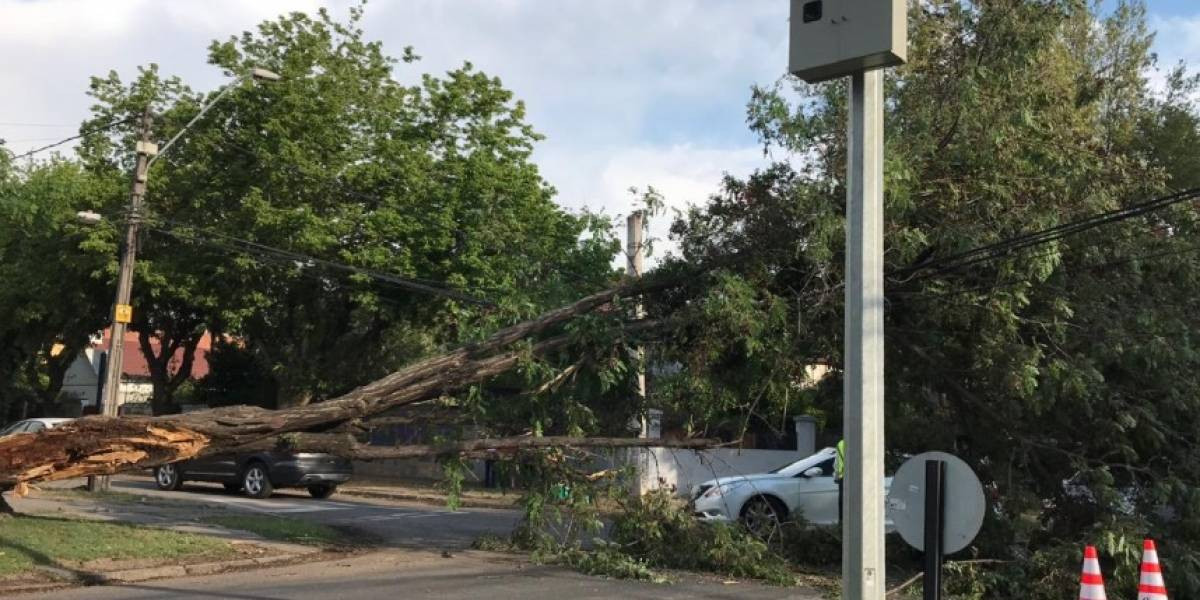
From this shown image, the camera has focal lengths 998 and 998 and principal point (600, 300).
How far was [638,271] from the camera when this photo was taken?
1508cm

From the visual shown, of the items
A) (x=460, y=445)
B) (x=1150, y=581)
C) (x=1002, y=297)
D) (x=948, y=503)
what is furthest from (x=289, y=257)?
(x=948, y=503)

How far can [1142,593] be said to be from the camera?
7.15m

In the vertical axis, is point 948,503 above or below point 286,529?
above

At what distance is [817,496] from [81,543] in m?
9.82

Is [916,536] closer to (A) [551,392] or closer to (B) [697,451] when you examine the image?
(B) [697,451]

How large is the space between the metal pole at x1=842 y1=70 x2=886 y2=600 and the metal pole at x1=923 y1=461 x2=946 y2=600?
0.94 feet

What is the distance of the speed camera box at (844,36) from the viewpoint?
19.4 ft

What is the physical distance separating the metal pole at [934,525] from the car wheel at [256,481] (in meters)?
17.9

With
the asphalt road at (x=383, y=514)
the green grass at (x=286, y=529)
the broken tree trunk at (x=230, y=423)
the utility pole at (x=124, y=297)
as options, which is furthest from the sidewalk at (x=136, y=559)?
the utility pole at (x=124, y=297)

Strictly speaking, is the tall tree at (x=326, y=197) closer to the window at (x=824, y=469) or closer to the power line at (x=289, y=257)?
the power line at (x=289, y=257)

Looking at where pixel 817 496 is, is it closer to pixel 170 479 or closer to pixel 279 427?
pixel 279 427

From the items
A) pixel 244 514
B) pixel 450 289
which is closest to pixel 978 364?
pixel 244 514

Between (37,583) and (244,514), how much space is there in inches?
261

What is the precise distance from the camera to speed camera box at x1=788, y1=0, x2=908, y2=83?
5.93 meters
